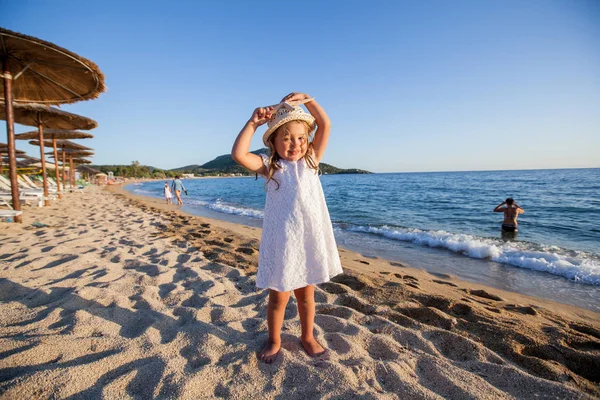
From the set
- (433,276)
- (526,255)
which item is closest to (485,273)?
(433,276)

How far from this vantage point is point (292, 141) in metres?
1.81

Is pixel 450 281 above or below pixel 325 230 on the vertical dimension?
below

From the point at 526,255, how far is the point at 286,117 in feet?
20.6

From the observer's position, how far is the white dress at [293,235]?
174 centimetres

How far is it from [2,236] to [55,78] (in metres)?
3.86

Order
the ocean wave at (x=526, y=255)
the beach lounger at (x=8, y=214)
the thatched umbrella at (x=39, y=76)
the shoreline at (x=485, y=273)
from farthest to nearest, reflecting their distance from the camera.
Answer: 1. the beach lounger at (x=8, y=214)
2. the thatched umbrella at (x=39, y=76)
3. the ocean wave at (x=526, y=255)
4. the shoreline at (x=485, y=273)

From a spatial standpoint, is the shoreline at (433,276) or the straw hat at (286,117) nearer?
the straw hat at (286,117)

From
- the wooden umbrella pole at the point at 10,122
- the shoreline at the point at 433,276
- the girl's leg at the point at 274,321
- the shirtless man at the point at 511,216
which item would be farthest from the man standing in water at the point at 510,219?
the wooden umbrella pole at the point at 10,122

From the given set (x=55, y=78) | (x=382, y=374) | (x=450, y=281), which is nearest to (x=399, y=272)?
(x=450, y=281)

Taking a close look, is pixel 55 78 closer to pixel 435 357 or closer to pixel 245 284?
pixel 245 284

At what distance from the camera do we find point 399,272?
4629 mm

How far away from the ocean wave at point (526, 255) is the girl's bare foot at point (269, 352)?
17.4 feet

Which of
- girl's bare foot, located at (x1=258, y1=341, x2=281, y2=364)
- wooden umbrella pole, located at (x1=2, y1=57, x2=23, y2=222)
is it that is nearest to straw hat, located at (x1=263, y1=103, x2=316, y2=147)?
girl's bare foot, located at (x1=258, y1=341, x2=281, y2=364)

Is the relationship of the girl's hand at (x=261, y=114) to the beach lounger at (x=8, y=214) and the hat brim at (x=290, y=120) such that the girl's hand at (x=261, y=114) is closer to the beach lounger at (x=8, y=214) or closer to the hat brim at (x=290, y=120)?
the hat brim at (x=290, y=120)
